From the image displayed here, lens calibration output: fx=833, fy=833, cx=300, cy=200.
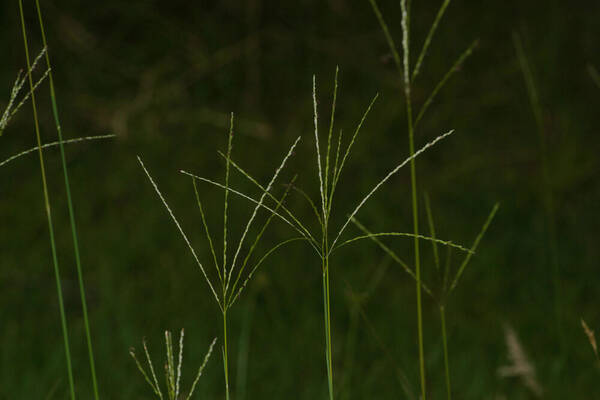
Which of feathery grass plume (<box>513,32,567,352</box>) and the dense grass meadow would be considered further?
the dense grass meadow

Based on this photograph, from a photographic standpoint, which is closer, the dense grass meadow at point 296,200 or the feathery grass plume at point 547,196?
the feathery grass plume at point 547,196

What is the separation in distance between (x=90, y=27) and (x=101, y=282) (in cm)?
103

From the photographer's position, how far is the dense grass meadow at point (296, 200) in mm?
1509

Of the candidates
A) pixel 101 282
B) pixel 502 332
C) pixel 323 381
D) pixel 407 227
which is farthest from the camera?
pixel 407 227

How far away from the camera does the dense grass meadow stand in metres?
1.51

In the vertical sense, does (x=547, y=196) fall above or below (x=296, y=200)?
above

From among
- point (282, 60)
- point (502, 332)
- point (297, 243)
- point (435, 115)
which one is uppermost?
point (282, 60)

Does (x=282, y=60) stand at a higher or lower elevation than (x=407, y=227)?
higher

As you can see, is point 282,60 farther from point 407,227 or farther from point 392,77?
point 407,227

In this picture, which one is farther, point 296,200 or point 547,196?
point 296,200

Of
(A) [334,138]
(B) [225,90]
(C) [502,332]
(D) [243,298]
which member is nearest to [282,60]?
(B) [225,90]

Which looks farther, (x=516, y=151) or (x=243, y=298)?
(x=516, y=151)

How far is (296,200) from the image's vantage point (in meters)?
2.02

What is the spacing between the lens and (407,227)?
77.8 inches
